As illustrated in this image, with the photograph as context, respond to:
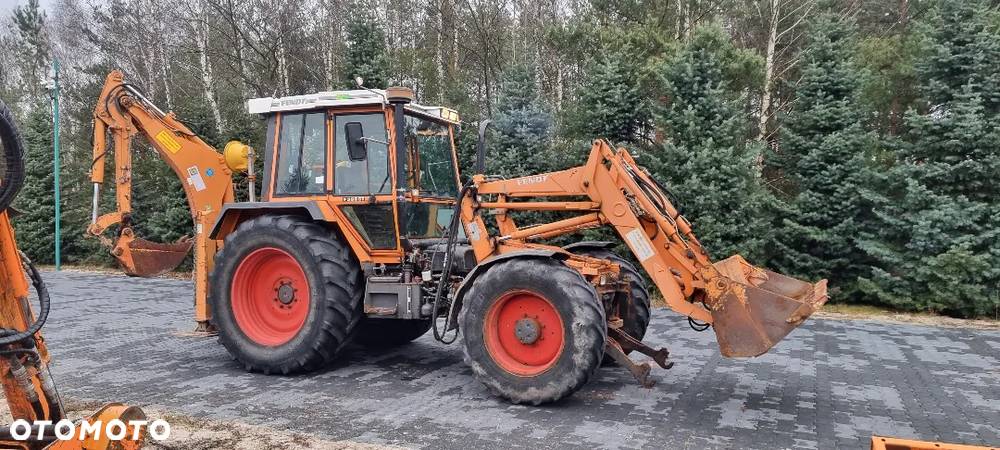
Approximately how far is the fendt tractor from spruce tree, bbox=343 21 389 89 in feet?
27.6

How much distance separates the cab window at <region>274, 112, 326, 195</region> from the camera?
6.71 m

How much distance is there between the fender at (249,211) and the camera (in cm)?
648

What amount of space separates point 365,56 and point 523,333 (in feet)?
39.8

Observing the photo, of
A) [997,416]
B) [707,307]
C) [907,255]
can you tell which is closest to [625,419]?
[707,307]

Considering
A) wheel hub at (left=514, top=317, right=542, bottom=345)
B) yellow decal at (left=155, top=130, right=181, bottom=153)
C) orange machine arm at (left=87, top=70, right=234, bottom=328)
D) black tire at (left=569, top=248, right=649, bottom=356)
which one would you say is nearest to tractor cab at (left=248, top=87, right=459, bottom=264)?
orange machine arm at (left=87, top=70, right=234, bottom=328)

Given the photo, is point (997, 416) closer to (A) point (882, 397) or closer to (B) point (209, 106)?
(A) point (882, 397)

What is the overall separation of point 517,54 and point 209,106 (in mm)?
8400

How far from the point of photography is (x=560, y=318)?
525 centimetres

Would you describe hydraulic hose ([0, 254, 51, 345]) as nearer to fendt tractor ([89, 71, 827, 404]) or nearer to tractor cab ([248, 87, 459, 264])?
fendt tractor ([89, 71, 827, 404])

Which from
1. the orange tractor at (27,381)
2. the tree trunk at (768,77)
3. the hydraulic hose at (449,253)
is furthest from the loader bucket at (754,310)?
the tree trunk at (768,77)

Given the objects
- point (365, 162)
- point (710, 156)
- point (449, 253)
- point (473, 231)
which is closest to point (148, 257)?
point (365, 162)

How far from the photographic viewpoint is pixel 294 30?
68.5 ft

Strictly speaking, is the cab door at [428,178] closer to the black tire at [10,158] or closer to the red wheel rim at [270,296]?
the red wheel rim at [270,296]

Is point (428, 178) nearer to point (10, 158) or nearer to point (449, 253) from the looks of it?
point (449, 253)
